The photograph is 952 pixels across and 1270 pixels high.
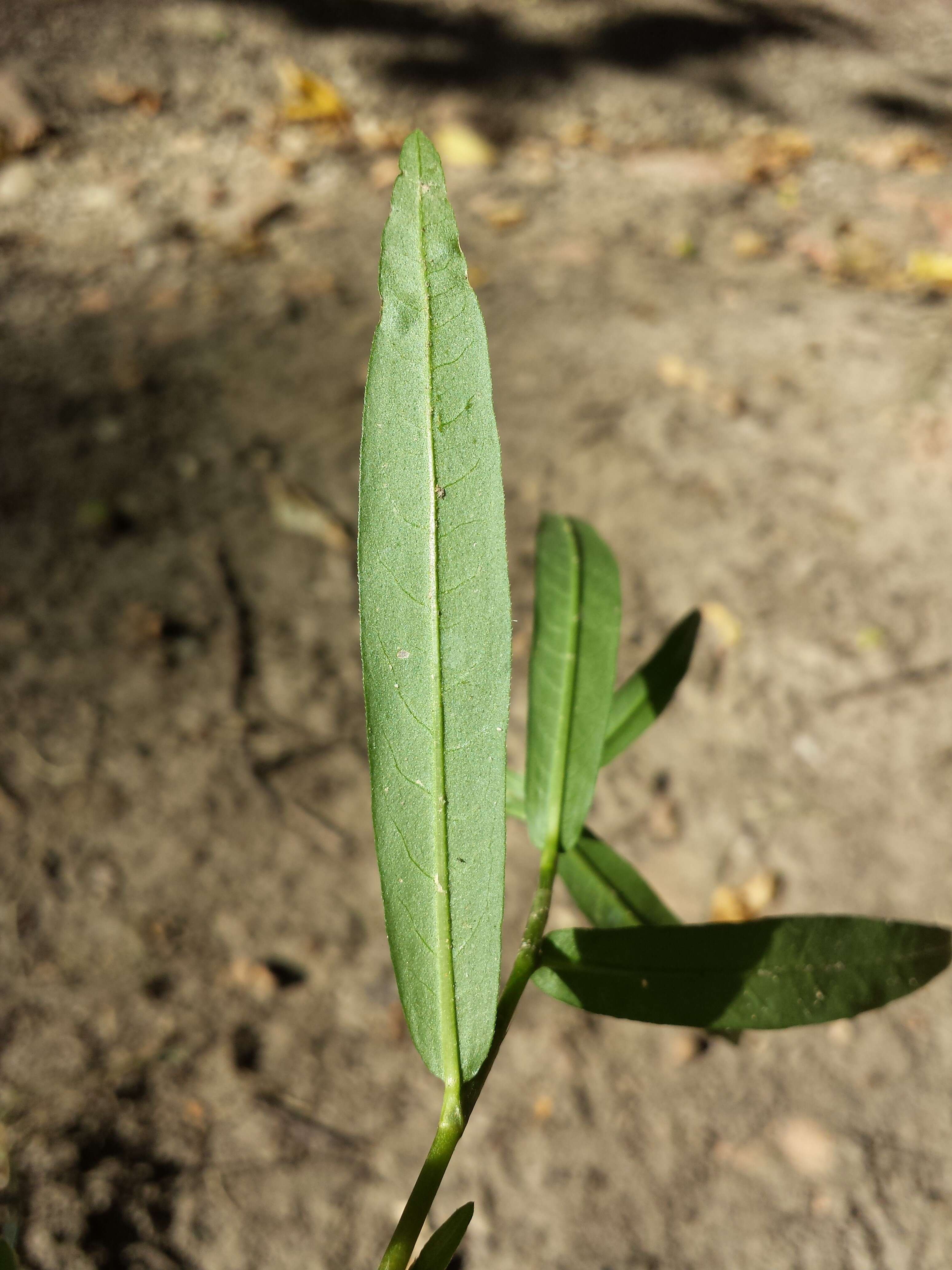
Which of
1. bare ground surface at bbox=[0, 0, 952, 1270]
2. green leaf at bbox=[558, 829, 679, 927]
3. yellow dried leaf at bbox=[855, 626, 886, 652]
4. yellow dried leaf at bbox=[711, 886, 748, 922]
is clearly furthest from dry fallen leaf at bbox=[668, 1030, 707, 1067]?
yellow dried leaf at bbox=[855, 626, 886, 652]

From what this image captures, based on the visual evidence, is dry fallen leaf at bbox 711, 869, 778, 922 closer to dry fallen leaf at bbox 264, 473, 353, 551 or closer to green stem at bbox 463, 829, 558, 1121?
green stem at bbox 463, 829, 558, 1121

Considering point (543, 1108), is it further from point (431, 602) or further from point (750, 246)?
point (750, 246)

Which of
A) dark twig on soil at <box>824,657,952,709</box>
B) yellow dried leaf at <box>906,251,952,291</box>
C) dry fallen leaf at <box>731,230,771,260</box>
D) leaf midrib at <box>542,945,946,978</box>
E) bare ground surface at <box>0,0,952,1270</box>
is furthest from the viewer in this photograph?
dry fallen leaf at <box>731,230,771,260</box>

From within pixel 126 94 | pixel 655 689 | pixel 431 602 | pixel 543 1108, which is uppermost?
pixel 431 602

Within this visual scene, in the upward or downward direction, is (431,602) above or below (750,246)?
above

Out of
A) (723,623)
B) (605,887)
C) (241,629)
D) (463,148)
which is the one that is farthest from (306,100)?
(605,887)
